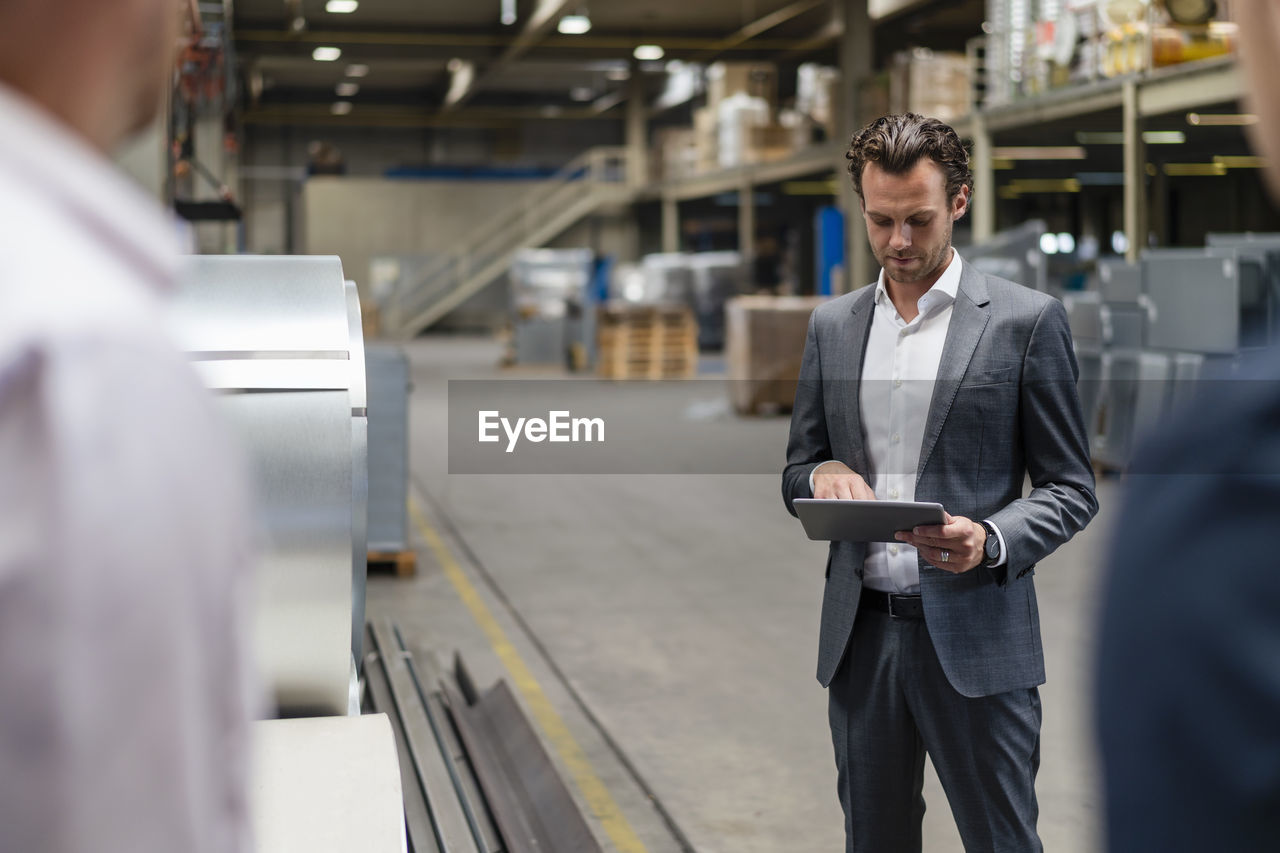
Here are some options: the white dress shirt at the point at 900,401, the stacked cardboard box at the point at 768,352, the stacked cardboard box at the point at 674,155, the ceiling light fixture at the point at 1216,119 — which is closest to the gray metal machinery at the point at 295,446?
the white dress shirt at the point at 900,401

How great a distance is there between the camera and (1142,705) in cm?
73

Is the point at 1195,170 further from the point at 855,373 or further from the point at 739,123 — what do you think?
the point at 855,373

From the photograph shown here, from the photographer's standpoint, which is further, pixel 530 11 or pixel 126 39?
pixel 530 11

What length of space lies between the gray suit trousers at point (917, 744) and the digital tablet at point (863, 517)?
0.26 metres

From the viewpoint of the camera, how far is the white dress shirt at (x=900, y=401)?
2.78m

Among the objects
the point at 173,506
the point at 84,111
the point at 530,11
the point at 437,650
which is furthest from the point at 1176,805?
the point at 530,11

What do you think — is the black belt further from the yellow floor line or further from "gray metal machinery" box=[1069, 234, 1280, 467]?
"gray metal machinery" box=[1069, 234, 1280, 467]

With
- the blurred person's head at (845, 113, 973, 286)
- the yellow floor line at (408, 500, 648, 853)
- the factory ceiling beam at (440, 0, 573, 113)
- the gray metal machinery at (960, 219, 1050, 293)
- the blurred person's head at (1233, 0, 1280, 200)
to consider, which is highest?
the factory ceiling beam at (440, 0, 573, 113)

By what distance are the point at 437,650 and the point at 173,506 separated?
21.9ft

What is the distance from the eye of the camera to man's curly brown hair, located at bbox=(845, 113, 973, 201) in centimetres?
270

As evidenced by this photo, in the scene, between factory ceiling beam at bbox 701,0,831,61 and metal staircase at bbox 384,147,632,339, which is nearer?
factory ceiling beam at bbox 701,0,831,61

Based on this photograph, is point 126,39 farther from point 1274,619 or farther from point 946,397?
point 946,397

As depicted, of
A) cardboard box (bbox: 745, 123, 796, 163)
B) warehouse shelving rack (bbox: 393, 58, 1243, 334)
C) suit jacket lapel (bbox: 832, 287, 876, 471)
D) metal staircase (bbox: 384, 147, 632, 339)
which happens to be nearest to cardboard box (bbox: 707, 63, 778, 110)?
cardboard box (bbox: 745, 123, 796, 163)

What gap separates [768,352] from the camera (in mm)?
16922
